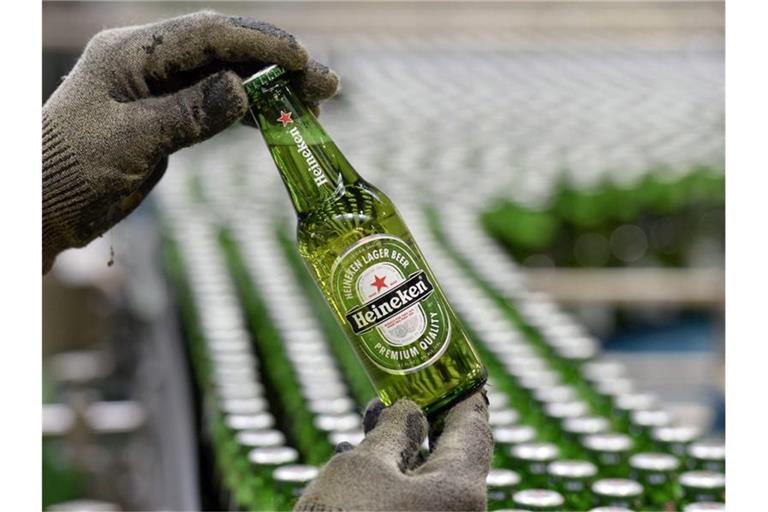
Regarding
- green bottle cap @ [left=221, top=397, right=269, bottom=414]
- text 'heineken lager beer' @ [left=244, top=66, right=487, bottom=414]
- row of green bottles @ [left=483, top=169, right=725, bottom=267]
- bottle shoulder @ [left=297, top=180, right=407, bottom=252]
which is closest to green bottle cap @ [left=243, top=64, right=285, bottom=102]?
text 'heineken lager beer' @ [left=244, top=66, right=487, bottom=414]

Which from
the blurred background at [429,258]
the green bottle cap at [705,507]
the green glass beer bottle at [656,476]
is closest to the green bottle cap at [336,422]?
the blurred background at [429,258]

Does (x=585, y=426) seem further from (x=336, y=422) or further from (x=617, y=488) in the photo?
(x=336, y=422)

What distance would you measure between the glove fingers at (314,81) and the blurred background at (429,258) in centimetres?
46

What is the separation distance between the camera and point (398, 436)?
1167 mm

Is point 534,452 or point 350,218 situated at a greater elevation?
point 350,218

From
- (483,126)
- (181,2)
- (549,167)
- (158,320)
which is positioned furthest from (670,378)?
(181,2)

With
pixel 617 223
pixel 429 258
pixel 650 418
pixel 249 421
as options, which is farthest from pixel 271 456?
pixel 617 223

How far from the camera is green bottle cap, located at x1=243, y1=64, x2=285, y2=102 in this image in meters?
1.30

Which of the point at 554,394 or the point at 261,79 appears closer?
the point at 261,79

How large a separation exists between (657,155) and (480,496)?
3.50m

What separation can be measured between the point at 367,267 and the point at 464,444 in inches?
9.3

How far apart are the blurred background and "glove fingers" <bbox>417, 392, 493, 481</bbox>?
627mm

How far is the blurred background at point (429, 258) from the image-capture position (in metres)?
2.50
